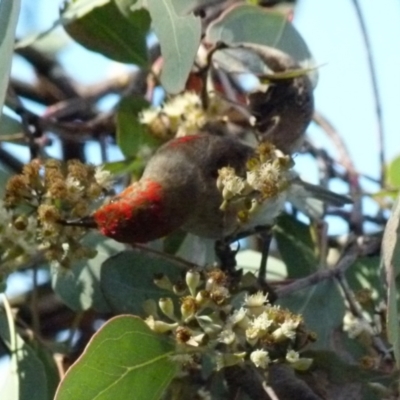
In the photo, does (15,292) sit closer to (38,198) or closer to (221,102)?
(221,102)

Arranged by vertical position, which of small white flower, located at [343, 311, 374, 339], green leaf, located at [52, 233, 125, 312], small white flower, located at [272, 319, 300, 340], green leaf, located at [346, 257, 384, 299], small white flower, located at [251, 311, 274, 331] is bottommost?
green leaf, located at [346, 257, 384, 299]

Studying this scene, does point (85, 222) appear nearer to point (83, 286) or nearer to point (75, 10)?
point (83, 286)

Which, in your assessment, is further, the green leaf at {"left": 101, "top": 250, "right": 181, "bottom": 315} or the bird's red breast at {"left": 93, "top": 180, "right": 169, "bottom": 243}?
the green leaf at {"left": 101, "top": 250, "right": 181, "bottom": 315}

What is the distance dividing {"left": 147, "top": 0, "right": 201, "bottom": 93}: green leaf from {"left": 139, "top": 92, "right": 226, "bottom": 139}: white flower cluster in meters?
0.34

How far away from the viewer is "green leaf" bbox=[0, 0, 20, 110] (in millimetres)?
1240

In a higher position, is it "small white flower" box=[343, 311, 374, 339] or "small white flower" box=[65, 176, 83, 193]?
"small white flower" box=[65, 176, 83, 193]

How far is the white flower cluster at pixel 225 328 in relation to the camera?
4.22 ft

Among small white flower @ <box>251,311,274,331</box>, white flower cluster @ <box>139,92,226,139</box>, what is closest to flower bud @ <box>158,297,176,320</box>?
small white flower @ <box>251,311,274,331</box>

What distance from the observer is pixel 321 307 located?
5.34ft

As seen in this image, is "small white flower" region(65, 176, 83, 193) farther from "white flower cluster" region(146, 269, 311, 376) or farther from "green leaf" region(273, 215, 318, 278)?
"green leaf" region(273, 215, 318, 278)

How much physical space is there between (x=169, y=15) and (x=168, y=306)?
0.37 meters

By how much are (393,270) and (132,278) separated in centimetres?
40

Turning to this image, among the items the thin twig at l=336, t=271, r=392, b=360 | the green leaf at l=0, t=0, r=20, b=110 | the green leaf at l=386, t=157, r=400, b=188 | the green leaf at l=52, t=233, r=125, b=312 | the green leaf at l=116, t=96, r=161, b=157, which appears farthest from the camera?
the green leaf at l=386, t=157, r=400, b=188

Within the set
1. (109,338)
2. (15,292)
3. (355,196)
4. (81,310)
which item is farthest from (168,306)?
(15,292)
